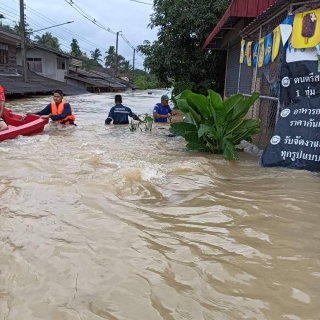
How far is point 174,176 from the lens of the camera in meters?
4.87

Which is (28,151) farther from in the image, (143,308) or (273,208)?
(143,308)

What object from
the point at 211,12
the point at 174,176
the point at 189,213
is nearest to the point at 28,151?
the point at 174,176

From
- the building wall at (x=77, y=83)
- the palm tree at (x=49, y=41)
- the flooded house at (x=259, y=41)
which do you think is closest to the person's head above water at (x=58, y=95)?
the flooded house at (x=259, y=41)

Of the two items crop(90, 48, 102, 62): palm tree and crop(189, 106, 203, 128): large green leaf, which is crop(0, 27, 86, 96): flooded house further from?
crop(90, 48, 102, 62): palm tree

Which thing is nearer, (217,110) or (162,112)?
(217,110)

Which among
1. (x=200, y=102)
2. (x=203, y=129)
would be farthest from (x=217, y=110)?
(x=203, y=129)

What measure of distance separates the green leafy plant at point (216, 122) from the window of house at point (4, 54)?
23413 millimetres

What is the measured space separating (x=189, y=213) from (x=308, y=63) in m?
2.77

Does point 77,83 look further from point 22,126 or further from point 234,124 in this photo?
point 234,124

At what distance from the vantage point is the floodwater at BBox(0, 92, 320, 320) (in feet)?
6.89

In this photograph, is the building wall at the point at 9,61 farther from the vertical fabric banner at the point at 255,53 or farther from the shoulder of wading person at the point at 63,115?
the vertical fabric banner at the point at 255,53

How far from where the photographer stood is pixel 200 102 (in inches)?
243

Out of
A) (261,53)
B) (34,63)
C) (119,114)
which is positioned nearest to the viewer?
(261,53)

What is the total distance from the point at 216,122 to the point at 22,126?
4232mm
